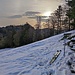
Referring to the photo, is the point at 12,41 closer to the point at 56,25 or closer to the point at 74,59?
the point at 56,25

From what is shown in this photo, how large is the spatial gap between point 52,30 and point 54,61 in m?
49.2

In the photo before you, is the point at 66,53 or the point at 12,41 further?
the point at 12,41

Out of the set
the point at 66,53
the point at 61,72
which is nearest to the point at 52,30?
the point at 66,53

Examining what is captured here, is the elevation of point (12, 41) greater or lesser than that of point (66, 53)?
lesser

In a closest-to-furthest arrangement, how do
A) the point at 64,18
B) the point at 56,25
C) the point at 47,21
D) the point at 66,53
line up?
the point at 66,53 < the point at 64,18 < the point at 56,25 < the point at 47,21

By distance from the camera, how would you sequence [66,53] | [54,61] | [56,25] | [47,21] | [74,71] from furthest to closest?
1. [47,21]
2. [56,25]
3. [66,53]
4. [54,61]
5. [74,71]

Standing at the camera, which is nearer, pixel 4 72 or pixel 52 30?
pixel 4 72

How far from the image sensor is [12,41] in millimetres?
67625

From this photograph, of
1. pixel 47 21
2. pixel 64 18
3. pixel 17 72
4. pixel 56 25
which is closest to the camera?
pixel 17 72

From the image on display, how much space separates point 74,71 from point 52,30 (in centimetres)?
5342

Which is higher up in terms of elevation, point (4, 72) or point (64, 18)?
point (64, 18)

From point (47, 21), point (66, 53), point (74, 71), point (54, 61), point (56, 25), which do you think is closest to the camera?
point (74, 71)

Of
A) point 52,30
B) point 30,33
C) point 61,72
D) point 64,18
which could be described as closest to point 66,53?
point 61,72

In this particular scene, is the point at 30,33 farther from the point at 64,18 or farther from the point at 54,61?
the point at 54,61
